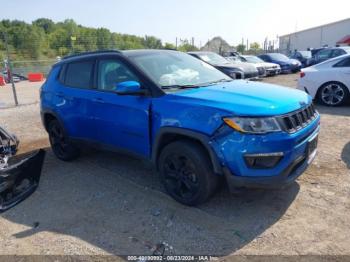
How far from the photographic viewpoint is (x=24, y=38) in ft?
88.5

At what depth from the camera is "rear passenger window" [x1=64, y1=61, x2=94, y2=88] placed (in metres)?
4.74

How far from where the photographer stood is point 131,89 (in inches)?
147

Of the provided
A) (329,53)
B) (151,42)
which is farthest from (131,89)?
(151,42)

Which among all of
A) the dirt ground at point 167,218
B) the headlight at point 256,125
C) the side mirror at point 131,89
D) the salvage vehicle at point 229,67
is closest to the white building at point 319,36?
the salvage vehicle at point 229,67

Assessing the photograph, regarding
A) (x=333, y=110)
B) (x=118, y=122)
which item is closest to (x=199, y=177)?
(x=118, y=122)

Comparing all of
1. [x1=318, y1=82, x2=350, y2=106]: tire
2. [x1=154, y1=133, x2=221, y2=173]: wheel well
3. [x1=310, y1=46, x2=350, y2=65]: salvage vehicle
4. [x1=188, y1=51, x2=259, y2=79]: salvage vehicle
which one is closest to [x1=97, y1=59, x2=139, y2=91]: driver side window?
[x1=154, y1=133, x2=221, y2=173]: wheel well

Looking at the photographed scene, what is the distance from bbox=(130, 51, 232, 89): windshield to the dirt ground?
140cm

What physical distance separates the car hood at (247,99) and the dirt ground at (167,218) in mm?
1121

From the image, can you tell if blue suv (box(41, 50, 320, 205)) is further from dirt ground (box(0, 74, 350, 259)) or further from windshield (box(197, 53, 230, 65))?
windshield (box(197, 53, 230, 65))

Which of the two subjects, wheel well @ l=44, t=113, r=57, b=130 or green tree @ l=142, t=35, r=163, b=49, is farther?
green tree @ l=142, t=35, r=163, b=49

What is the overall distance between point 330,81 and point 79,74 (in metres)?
6.68

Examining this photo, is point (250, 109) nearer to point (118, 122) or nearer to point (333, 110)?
point (118, 122)

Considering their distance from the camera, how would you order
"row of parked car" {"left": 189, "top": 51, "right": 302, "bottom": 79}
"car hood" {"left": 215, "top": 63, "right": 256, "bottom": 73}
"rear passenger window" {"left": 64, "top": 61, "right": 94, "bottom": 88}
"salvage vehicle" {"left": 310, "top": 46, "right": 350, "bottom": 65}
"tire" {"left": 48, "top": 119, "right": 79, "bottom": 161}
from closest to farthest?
"rear passenger window" {"left": 64, "top": 61, "right": 94, "bottom": 88} < "tire" {"left": 48, "top": 119, "right": 79, "bottom": 161} < "row of parked car" {"left": 189, "top": 51, "right": 302, "bottom": 79} < "car hood" {"left": 215, "top": 63, "right": 256, "bottom": 73} < "salvage vehicle" {"left": 310, "top": 46, "right": 350, "bottom": 65}

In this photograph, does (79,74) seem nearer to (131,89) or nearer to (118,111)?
(118,111)
